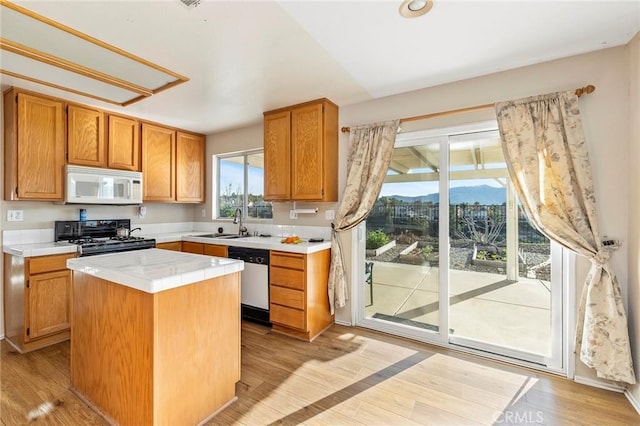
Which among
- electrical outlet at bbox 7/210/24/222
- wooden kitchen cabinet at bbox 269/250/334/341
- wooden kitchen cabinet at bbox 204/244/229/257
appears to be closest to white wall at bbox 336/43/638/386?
wooden kitchen cabinet at bbox 269/250/334/341

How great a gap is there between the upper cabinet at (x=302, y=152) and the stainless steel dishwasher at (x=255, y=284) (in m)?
0.72

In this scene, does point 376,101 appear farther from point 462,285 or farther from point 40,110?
point 40,110

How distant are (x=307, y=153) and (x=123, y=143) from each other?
2333 millimetres

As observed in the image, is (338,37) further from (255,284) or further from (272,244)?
(255,284)

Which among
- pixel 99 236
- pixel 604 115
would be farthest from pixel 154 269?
pixel 604 115

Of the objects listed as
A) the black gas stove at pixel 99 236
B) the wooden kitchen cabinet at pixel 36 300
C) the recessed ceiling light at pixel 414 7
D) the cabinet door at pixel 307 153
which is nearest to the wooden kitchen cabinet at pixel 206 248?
the black gas stove at pixel 99 236

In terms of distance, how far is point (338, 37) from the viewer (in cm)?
198

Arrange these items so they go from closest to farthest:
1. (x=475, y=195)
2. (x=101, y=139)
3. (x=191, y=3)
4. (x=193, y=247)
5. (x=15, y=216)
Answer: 1. (x=191, y=3)
2. (x=475, y=195)
3. (x=15, y=216)
4. (x=101, y=139)
5. (x=193, y=247)

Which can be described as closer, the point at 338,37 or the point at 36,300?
the point at 338,37

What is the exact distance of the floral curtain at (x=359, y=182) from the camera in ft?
9.63

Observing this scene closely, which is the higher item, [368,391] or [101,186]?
[101,186]

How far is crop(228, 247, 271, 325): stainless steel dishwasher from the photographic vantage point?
123 inches

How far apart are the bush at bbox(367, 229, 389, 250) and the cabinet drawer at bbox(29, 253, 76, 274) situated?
10.1ft

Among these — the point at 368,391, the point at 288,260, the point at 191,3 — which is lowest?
the point at 368,391
